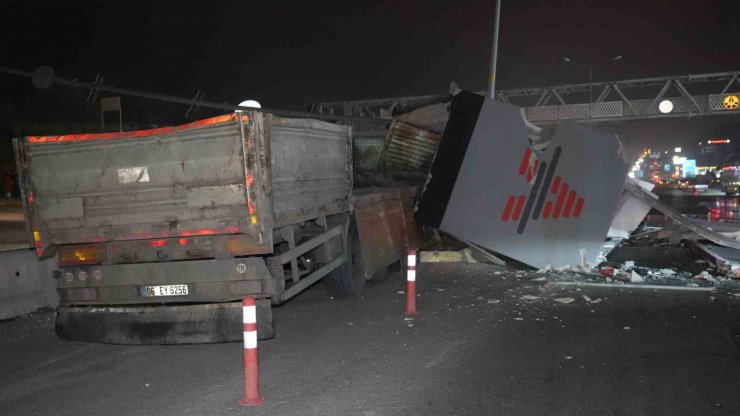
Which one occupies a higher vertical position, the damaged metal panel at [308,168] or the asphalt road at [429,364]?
the damaged metal panel at [308,168]

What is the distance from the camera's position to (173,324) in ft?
20.2

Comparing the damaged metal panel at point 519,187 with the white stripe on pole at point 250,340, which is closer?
the white stripe on pole at point 250,340

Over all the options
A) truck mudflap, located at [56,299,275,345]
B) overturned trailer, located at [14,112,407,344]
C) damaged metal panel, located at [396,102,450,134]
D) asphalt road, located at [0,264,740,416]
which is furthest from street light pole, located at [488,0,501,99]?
truck mudflap, located at [56,299,275,345]

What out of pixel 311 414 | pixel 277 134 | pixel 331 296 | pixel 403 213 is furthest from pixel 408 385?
pixel 403 213

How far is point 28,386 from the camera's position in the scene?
5.32 meters

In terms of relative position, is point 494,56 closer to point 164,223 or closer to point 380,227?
point 380,227

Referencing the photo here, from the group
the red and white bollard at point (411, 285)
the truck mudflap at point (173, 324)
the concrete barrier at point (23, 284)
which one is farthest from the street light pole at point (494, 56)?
the truck mudflap at point (173, 324)

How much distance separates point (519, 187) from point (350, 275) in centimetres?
392

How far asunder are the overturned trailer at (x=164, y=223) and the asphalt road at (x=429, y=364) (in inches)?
15.7

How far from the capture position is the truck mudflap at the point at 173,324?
241 inches

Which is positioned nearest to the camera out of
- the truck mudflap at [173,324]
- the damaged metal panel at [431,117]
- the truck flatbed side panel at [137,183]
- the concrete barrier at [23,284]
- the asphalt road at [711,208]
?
the truck flatbed side panel at [137,183]

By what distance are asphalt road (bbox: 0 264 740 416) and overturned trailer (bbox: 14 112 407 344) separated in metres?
0.40

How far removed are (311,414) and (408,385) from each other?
972 mm

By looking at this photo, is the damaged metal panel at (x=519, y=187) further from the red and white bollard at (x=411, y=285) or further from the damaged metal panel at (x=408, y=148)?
the red and white bollard at (x=411, y=285)
